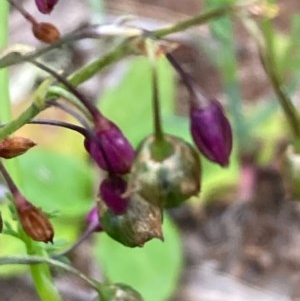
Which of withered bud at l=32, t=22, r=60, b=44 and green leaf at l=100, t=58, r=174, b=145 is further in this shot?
green leaf at l=100, t=58, r=174, b=145

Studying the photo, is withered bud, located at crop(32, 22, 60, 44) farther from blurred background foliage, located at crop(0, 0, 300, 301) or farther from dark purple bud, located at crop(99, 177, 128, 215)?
blurred background foliage, located at crop(0, 0, 300, 301)

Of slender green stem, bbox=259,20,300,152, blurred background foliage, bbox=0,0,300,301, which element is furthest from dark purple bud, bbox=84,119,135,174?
blurred background foliage, bbox=0,0,300,301

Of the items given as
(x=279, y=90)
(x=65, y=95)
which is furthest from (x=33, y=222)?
(x=279, y=90)

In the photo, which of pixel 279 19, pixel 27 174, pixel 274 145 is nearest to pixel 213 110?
pixel 27 174

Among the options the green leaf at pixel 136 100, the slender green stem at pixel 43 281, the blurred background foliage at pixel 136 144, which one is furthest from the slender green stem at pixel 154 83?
the green leaf at pixel 136 100

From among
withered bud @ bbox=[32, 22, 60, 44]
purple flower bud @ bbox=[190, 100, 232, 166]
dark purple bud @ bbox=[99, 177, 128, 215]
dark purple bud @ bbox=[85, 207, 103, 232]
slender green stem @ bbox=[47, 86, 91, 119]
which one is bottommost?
dark purple bud @ bbox=[85, 207, 103, 232]

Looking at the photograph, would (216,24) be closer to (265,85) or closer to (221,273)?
(221,273)

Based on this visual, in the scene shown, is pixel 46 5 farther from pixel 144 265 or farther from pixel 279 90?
pixel 144 265

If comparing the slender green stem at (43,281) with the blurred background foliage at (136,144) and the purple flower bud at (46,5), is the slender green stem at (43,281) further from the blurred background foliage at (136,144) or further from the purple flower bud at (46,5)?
the blurred background foliage at (136,144)
